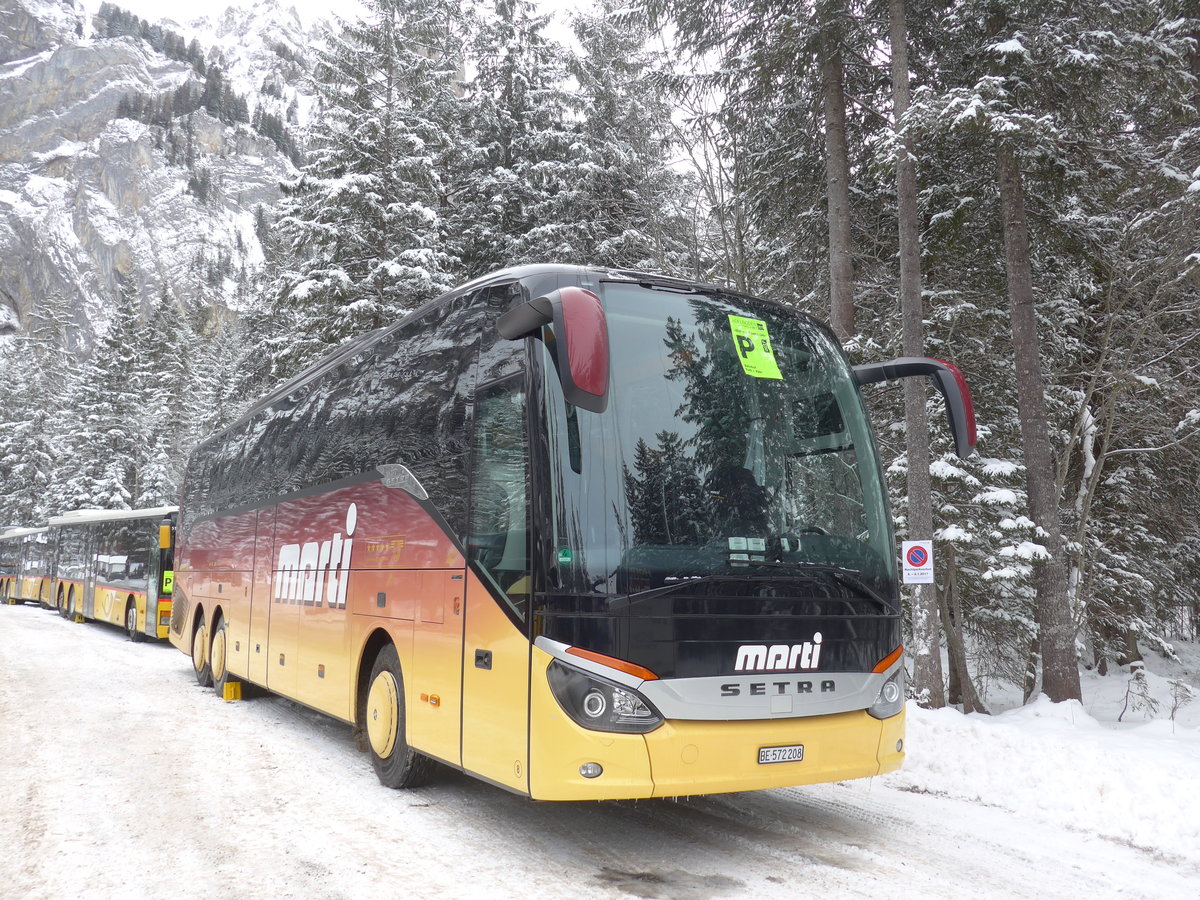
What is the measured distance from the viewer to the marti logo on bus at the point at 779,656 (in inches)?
200

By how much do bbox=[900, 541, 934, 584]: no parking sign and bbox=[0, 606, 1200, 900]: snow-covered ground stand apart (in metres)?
1.38

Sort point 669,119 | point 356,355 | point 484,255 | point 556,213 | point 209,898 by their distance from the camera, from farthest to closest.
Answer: point 484,255 → point 556,213 → point 669,119 → point 356,355 → point 209,898

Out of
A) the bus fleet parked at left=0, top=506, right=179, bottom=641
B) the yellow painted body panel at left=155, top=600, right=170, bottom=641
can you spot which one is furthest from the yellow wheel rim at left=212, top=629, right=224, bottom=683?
the yellow painted body panel at left=155, top=600, right=170, bottom=641

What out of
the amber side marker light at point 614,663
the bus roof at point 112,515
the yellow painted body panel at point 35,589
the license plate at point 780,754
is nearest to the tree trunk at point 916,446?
the license plate at point 780,754

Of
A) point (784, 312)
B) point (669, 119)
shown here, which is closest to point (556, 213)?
point (669, 119)

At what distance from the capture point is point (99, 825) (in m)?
5.93

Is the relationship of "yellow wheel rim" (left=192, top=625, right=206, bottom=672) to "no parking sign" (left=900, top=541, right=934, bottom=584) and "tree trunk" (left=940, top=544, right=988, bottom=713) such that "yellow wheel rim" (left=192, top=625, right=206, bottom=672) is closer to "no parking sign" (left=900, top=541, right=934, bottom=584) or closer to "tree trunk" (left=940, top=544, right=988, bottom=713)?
"no parking sign" (left=900, top=541, right=934, bottom=584)

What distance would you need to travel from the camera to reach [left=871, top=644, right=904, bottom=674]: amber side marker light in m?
5.71

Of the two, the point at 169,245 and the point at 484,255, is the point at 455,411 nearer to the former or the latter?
the point at 484,255

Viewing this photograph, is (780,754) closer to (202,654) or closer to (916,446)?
(916,446)

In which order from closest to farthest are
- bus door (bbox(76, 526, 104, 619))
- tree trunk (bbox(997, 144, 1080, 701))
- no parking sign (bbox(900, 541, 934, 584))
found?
no parking sign (bbox(900, 541, 934, 584))
tree trunk (bbox(997, 144, 1080, 701))
bus door (bbox(76, 526, 104, 619))

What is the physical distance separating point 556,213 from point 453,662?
19.4m

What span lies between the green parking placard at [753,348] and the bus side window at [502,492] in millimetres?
1420

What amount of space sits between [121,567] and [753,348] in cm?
2335
